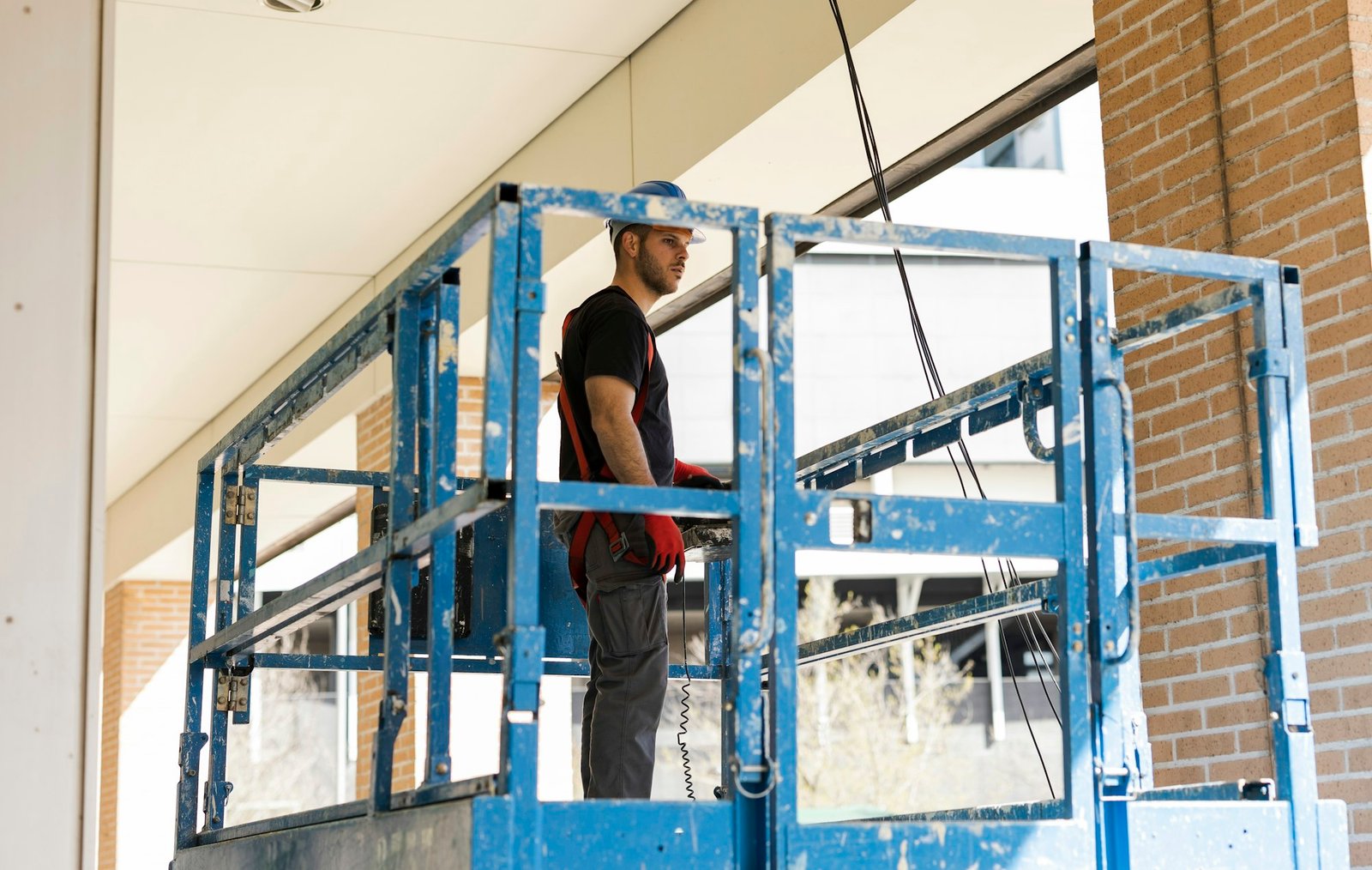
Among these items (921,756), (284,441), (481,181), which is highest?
(481,181)

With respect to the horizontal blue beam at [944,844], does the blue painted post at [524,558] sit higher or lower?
higher

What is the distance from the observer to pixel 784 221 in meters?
3.04

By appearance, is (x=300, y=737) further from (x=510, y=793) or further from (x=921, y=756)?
(x=510, y=793)

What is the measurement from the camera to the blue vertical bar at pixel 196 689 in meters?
4.84

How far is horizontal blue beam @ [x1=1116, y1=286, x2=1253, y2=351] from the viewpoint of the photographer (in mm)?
3420

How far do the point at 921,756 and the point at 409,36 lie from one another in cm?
2190

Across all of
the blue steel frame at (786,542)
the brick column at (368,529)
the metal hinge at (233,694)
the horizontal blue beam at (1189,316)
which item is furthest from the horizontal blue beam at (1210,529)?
the brick column at (368,529)

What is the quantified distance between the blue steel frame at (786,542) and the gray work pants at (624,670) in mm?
553

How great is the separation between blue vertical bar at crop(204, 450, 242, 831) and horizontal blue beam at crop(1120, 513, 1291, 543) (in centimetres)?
271

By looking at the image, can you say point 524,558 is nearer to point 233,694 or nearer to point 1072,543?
point 1072,543

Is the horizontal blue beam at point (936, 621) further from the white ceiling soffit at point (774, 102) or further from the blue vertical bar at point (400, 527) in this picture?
the white ceiling soffit at point (774, 102)

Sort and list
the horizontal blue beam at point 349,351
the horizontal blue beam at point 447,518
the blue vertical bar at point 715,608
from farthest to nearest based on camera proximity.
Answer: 1. the blue vertical bar at point 715,608
2. the horizontal blue beam at point 349,351
3. the horizontal blue beam at point 447,518

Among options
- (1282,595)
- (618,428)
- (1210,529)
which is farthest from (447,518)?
(1282,595)

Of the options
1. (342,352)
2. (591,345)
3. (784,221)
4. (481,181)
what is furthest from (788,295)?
(481,181)
